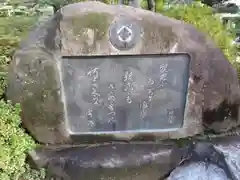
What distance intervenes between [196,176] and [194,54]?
1277mm

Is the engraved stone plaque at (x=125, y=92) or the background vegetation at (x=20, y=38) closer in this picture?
the background vegetation at (x=20, y=38)

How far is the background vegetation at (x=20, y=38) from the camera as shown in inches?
128

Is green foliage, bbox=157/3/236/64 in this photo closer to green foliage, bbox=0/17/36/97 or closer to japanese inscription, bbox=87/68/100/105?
japanese inscription, bbox=87/68/100/105

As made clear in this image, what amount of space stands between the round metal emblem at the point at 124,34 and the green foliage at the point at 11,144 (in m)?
1.21

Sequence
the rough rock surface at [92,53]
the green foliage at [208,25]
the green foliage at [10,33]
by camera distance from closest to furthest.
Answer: the rough rock surface at [92,53]
the green foliage at [208,25]
the green foliage at [10,33]

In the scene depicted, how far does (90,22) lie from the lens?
3.28 meters

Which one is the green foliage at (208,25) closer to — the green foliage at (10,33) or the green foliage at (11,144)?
the green foliage at (10,33)

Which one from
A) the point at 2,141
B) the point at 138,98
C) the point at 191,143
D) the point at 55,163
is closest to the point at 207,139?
the point at 191,143

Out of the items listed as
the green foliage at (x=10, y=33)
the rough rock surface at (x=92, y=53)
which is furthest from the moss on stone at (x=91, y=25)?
the green foliage at (x=10, y=33)

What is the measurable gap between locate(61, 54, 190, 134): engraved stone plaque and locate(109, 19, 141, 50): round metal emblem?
132mm

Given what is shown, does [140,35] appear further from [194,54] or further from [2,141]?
[2,141]

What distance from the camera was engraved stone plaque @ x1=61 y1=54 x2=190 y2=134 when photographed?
340cm

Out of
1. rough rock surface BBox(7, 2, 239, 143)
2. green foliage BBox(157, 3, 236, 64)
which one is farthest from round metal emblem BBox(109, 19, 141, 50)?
green foliage BBox(157, 3, 236, 64)

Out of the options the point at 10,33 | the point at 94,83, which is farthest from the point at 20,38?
the point at 94,83
